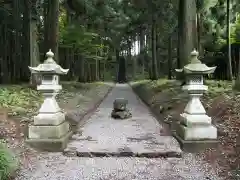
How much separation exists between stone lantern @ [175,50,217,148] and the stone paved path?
1.42 feet

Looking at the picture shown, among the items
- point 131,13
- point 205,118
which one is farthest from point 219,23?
point 205,118

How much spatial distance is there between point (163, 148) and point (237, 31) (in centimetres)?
1910

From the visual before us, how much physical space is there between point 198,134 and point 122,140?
1.82 meters

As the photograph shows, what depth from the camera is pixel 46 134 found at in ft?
24.3

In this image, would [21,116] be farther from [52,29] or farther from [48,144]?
[52,29]

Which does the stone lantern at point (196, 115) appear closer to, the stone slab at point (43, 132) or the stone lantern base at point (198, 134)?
the stone lantern base at point (198, 134)

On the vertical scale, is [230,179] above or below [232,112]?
below

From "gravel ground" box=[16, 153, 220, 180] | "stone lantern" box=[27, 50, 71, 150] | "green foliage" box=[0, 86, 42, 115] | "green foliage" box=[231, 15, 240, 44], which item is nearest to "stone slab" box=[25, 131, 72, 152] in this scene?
"stone lantern" box=[27, 50, 71, 150]

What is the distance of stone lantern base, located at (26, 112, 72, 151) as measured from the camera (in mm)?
7289

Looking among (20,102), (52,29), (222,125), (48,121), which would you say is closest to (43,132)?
(48,121)

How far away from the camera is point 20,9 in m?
19.7

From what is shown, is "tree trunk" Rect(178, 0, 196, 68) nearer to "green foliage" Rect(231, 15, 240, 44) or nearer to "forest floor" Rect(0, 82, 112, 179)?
"forest floor" Rect(0, 82, 112, 179)

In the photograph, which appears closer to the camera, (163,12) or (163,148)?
(163,148)

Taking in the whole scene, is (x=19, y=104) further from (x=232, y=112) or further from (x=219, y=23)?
(x=219, y=23)
